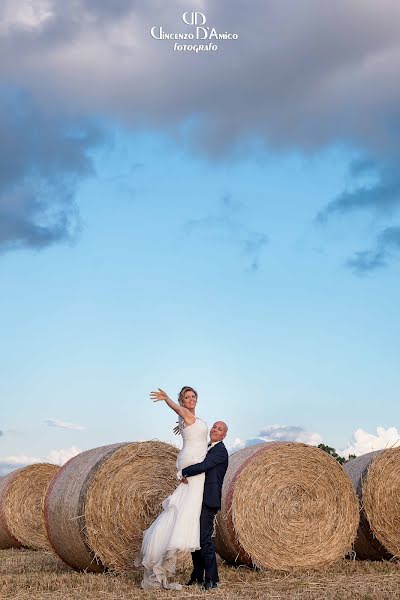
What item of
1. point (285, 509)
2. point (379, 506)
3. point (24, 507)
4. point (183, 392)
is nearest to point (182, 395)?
point (183, 392)

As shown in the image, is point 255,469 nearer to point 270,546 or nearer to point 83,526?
point 270,546

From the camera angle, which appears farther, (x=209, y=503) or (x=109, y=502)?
(x=109, y=502)

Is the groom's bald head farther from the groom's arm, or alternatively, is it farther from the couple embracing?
the groom's arm

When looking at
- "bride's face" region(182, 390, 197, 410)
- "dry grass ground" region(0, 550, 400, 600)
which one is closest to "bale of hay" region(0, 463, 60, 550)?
"dry grass ground" region(0, 550, 400, 600)

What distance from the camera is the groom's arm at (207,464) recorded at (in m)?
9.72

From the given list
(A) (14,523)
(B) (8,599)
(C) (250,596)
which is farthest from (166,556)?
(A) (14,523)

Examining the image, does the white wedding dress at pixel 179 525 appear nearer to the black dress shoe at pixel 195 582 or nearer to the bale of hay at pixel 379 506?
the black dress shoe at pixel 195 582

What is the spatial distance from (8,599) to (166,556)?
65.4 inches

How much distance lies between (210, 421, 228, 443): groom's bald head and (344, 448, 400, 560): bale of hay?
3.38 m

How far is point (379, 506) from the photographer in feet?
41.1

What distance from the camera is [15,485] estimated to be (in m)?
16.6

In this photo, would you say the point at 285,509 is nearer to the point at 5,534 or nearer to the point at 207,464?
the point at 207,464

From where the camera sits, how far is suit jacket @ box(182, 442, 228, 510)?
973cm

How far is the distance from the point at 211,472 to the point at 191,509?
17.1 inches
